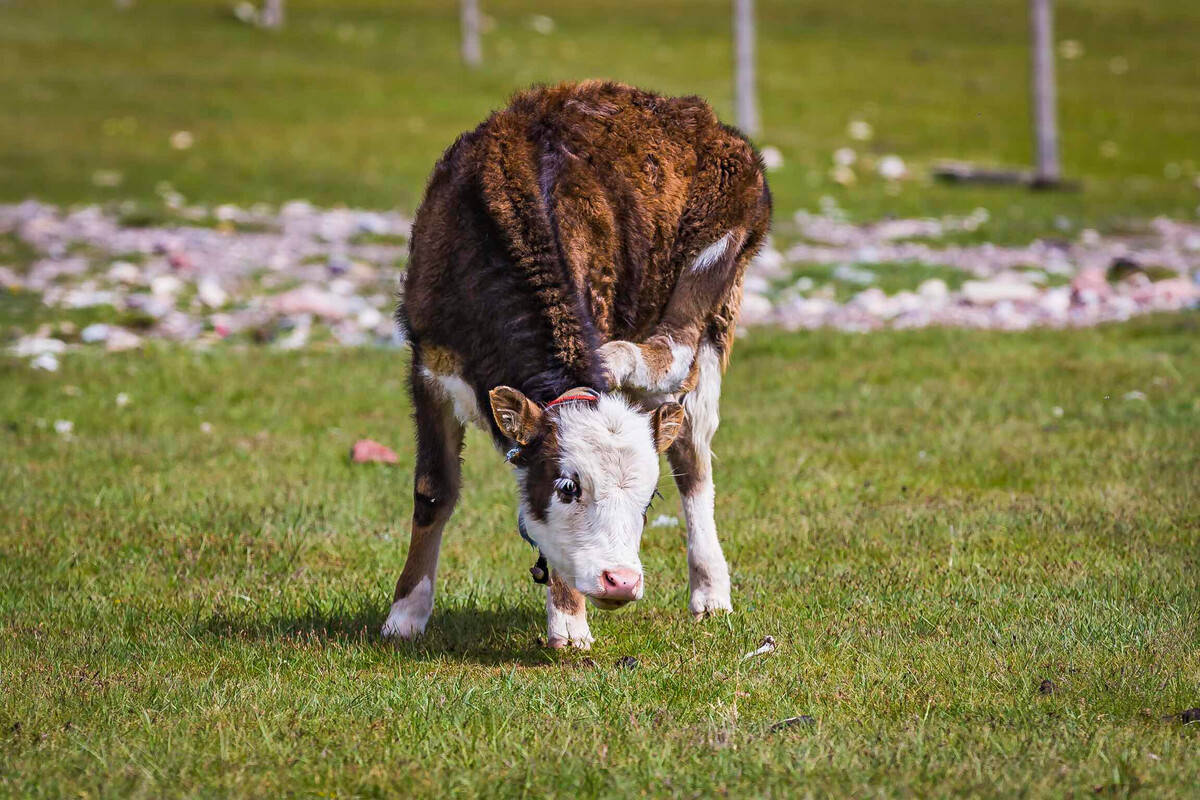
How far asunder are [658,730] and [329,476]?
527 cm

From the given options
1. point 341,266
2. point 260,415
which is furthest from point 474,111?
point 260,415

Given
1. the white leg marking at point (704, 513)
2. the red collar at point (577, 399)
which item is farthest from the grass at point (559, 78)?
the red collar at point (577, 399)

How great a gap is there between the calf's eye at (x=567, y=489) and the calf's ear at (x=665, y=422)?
43 centimetres

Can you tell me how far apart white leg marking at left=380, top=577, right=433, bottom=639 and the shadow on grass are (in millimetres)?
64

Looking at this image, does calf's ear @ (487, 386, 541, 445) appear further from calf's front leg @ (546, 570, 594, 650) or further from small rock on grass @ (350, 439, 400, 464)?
small rock on grass @ (350, 439, 400, 464)

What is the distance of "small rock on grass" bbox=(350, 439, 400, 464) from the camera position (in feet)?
34.2

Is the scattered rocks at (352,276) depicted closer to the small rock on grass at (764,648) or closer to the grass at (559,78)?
the grass at (559,78)

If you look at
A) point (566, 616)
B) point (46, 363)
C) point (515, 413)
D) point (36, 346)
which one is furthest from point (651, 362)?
point (36, 346)

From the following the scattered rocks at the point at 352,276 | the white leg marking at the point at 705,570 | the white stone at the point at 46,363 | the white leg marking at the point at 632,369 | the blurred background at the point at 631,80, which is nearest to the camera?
the white leg marking at the point at 632,369

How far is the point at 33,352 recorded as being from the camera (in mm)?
14227

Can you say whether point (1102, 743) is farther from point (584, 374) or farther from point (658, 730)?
point (584, 374)

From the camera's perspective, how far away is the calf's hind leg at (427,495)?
6895mm

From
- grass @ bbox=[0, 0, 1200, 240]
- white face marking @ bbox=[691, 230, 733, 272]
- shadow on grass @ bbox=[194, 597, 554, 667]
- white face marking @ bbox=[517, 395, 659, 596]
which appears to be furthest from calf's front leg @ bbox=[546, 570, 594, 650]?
grass @ bbox=[0, 0, 1200, 240]

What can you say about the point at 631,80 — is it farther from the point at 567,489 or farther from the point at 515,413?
the point at 567,489
